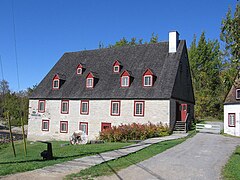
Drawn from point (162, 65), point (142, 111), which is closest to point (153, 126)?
point (142, 111)

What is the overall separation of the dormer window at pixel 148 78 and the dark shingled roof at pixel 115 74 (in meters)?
0.47

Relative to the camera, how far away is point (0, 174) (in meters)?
8.66

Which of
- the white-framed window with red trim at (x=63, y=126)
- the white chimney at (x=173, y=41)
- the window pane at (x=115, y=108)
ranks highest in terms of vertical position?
the white chimney at (x=173, y=41)

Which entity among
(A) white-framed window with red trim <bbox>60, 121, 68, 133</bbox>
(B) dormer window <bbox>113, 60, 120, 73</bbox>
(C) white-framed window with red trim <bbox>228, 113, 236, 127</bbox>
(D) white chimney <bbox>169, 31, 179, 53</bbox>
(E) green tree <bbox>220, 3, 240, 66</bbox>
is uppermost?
(D) white chimney <bbox>169, 31, 179, 53</bbox>

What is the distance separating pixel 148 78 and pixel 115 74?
492 cm

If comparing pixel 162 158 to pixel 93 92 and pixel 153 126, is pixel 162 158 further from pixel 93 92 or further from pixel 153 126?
pixel 93 92

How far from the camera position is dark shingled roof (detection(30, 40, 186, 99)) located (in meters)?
27.7

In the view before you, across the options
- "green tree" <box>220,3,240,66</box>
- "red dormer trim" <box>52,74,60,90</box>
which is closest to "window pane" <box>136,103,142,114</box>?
"red dormer trim" <box>52,74,60,90</box>

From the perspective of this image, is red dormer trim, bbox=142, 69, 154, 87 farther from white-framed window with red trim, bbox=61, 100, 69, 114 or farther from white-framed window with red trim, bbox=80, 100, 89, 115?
white-framed window with red trim, bbox=61, 100, 69, 114

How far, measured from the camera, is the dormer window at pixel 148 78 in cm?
2780

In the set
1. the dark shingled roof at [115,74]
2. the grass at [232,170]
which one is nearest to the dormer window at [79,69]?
the dark shingled roof at [115,74]

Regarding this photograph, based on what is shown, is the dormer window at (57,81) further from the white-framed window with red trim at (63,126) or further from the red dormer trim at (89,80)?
the white-framed window with red trim at (63,126)

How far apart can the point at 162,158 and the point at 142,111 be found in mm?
14175

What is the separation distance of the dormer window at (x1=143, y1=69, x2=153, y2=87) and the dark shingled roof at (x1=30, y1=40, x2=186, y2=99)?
474 millimetres
